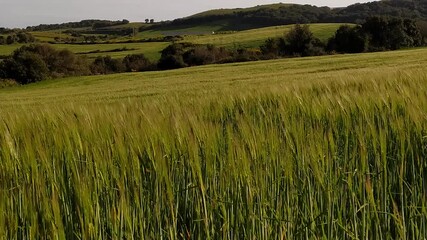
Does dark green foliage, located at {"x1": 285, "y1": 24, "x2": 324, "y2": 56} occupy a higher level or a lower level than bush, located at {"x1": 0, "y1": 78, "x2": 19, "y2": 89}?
higher

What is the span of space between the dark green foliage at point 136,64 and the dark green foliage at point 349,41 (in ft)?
38.9

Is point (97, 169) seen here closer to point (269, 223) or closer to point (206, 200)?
point (206, 200)

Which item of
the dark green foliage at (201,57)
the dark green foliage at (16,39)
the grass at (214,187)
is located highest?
the grass at (214,187)

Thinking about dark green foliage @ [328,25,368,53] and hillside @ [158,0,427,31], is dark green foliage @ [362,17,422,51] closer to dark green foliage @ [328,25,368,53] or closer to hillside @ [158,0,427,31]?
dark green foliage @ [328,25,368,53]

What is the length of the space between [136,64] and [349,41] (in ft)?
44.7

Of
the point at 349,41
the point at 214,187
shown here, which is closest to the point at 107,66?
the point at 349,41

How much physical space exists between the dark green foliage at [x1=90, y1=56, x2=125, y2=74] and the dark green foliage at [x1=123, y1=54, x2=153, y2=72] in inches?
15.5

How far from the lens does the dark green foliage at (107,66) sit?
34862mm

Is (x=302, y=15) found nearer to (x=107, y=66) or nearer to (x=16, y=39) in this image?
(x=16, y=39)

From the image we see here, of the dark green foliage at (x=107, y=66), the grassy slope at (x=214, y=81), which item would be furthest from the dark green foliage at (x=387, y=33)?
the grassy slope at (x=214, y=81)

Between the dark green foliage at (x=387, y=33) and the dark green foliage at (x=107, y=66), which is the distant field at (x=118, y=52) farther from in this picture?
the dark green foliage at (x=387, y=33)

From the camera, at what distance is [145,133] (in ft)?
6.72

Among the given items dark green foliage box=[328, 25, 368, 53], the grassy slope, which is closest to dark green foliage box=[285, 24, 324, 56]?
dark green foliage box=[328, 25, 368, 53]

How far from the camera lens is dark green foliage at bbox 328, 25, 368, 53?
33.9m
